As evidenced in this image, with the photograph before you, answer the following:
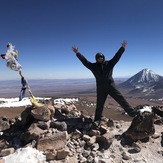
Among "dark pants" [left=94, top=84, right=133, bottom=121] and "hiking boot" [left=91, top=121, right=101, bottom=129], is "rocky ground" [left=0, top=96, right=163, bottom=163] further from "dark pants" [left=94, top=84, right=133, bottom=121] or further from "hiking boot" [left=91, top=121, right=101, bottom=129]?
"dark pants" [left=94, top=84, right=133, bottom=121]

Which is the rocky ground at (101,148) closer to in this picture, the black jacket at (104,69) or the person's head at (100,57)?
the black jacket at (104,69)

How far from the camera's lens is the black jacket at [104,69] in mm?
7527

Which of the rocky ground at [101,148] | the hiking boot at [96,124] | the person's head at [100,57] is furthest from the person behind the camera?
the person's head at [100,57]

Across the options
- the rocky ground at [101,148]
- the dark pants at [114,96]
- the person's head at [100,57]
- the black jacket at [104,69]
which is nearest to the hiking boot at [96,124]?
the rocky ground at [101,148]

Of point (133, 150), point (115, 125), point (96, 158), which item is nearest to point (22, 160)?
point (96, 158)

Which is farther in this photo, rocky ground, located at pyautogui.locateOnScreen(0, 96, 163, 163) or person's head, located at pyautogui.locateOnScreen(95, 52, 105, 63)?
person's head, located at pyautogui.locateOnScreen(95, 52, 105, 63)

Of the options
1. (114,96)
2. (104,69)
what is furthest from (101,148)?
(104,69)

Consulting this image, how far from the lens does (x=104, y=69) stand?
7.63 m

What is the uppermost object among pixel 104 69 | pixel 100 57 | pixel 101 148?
pixel 100 57

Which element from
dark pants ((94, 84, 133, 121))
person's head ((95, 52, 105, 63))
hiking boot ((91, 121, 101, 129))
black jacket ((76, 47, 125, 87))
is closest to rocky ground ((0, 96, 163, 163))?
hiking boot ((91, 121, 101, 129))

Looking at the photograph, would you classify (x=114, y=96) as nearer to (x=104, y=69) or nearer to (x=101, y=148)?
(x=104, y=69)

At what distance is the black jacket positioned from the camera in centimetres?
753

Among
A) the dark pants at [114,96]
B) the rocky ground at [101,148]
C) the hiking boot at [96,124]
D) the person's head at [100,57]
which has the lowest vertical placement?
the rocky ground at [101,148]

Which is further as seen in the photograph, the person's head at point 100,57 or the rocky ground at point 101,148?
the person's head at point 100,57
